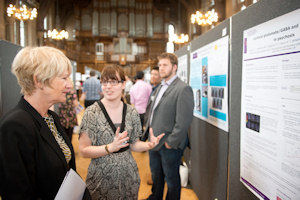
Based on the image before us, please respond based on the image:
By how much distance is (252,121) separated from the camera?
1.29 meters

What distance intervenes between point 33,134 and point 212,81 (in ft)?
5.13

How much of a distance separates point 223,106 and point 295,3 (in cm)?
91

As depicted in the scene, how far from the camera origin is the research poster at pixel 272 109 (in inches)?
37.8

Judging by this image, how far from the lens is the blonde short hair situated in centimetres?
92

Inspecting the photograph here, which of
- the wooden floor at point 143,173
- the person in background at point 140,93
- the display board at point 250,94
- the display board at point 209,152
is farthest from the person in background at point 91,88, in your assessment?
the display board at point 250,94

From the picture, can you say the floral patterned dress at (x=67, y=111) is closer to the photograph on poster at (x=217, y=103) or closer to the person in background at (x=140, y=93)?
the person in background at (x=140, y=93)

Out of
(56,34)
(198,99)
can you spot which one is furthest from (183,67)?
(56,34)

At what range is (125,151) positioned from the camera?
1.45 metres

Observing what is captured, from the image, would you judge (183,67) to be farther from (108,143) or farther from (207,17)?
(207,17)

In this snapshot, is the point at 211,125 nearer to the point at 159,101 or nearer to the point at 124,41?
the point at 159,101

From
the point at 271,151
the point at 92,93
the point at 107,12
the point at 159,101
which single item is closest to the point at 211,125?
the point at 159,101

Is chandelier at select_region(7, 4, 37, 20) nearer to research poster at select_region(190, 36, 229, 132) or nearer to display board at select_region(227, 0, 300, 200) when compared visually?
research poster at select_region(190, 36, 229, 132)

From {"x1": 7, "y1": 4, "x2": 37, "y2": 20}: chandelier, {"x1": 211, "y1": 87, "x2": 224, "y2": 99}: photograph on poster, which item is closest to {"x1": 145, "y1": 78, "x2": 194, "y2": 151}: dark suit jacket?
{"x1": 211, "y1": 87, "x2": 224, "y2": 99}: photograph on poster

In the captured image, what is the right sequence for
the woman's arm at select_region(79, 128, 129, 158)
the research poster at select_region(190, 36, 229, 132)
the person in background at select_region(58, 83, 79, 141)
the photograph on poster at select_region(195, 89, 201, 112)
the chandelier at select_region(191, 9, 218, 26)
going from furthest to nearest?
the chandelier at select_region(191, 9, 218, 26) < the person in background at select_region(58, 83, 79, 141) < the photograph on poster at select_region(195, 89, 201, 112) < the research poster at select_region(190, 36, 229, 132) < the woman's arm at select_region(79, 128, 129, 158)
